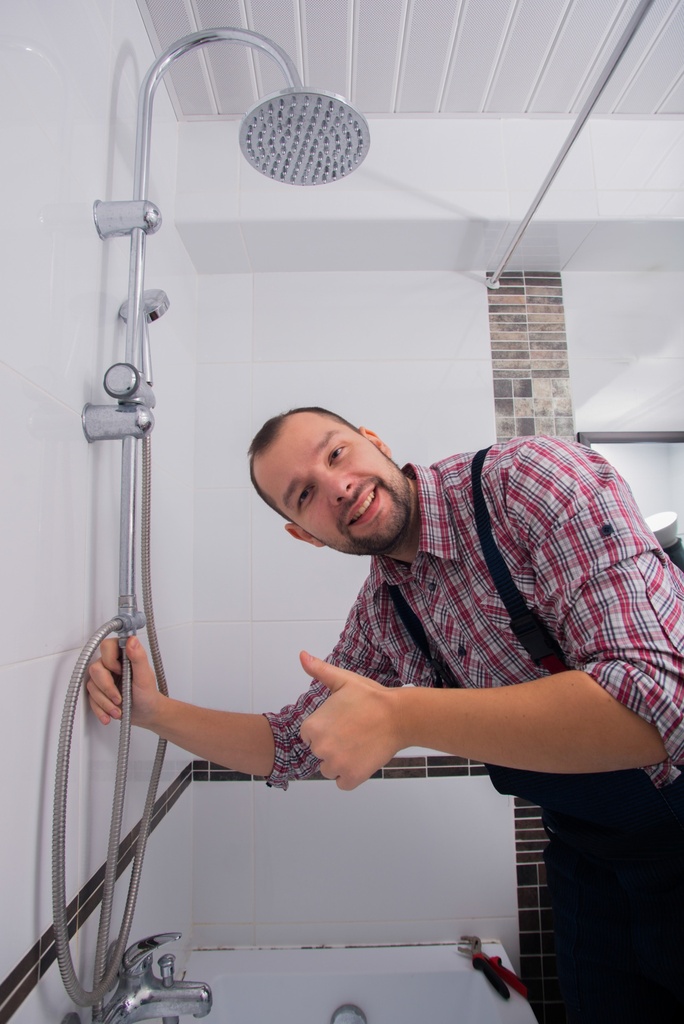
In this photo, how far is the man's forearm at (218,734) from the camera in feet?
2.98

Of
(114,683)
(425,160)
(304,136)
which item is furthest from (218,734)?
(425,160)

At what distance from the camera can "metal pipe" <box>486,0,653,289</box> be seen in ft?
2.75

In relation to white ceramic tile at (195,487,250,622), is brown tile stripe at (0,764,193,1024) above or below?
below

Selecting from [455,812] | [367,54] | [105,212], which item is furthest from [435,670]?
[367,54]

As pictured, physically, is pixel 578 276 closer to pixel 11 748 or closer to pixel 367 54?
pixel 367 54

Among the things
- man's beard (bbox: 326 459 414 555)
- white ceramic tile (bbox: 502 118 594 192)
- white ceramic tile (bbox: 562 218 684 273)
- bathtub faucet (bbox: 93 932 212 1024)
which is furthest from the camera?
white ceramic tile (bbox: 502 118 594 192)

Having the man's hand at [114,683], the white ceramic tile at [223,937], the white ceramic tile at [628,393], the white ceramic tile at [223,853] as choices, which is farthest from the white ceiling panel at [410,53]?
the white ceramic tile at [223,937]

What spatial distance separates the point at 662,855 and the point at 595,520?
528 mm

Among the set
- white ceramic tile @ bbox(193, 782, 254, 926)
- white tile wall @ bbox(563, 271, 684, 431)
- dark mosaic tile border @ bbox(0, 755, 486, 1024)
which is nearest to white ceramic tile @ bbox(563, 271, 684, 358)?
white tile wall @ bbox(563, 271, 684, 431)

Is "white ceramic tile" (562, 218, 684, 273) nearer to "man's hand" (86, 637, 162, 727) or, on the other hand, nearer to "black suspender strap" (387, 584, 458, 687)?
"black suspender strap" (387, 584, 458, 687)

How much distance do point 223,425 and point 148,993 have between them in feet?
3.61

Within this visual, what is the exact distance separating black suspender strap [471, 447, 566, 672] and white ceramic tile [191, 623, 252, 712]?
0.76 meters

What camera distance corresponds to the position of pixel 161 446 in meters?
1.19

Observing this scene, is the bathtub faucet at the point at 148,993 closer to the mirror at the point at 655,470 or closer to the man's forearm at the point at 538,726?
the man's forearm at the point at 538,726
